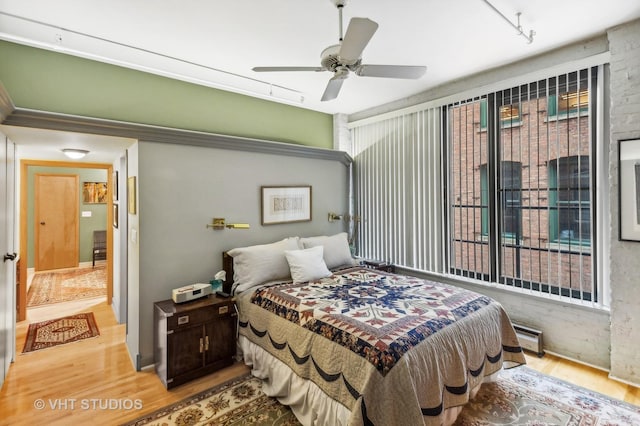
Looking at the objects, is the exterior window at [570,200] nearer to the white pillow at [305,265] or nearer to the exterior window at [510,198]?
the exterior window at [510,198]

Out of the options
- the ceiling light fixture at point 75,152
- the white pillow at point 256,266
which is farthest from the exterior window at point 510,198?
the ceiling light fixture at point 75,152

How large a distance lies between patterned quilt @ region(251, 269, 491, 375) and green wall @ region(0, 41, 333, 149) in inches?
81.2

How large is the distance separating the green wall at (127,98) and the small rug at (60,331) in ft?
7.96

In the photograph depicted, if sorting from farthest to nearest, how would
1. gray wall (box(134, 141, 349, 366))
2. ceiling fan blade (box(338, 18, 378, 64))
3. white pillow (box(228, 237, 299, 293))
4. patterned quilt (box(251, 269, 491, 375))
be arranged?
1. white pillow (box(228, 237, 299, 293))
2. gray wall (box(134, 141, 349, 366))
3. patterned quilt (box(251, 269, 491, 375))
4. ceiling fan blade (box(338, 18, 378, 64))

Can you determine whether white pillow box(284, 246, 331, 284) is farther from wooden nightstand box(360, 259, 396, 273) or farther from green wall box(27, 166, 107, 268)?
green wall box(27, 166, 107, 268)

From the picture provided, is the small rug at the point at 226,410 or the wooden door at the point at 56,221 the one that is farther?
the wooden door at the point at 56,221

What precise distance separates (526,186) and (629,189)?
0.75 meters

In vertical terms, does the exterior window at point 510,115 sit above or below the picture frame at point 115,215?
above

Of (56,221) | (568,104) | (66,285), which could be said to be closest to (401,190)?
(568,104)

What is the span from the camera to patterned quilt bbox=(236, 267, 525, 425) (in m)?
1.74

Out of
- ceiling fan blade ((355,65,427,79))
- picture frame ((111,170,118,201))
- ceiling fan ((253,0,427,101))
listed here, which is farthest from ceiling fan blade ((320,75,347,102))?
picture frame ((111,170,118,201))

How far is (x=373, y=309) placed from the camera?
7.77 ft

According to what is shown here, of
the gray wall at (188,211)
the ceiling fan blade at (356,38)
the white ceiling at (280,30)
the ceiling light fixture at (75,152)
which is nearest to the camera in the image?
the ceiling fan blade at (356,38)

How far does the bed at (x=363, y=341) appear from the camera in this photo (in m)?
1.78
